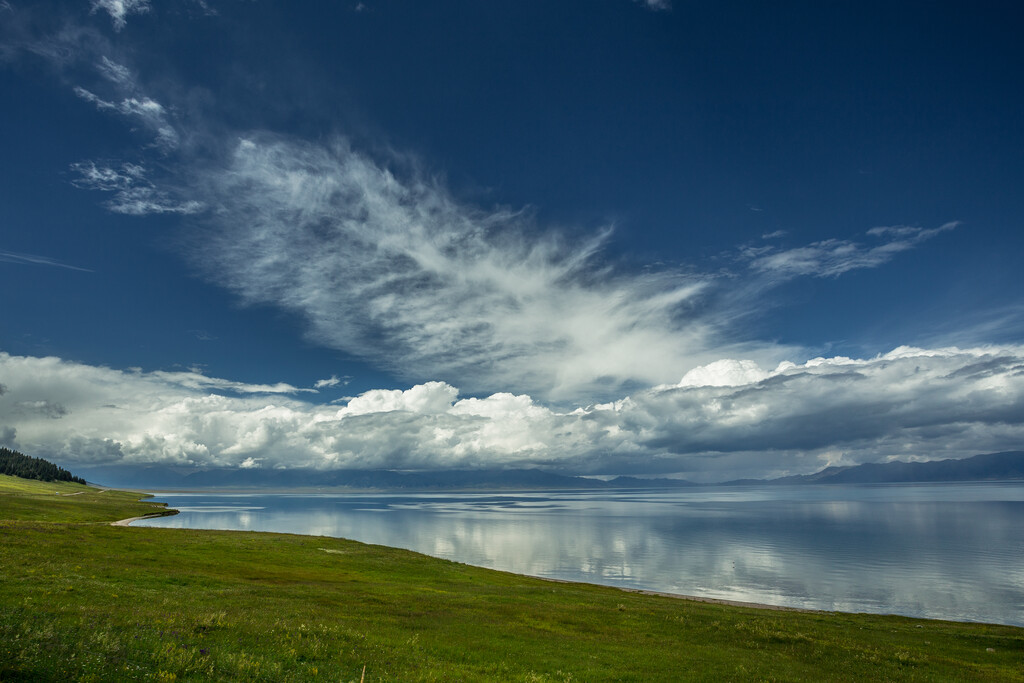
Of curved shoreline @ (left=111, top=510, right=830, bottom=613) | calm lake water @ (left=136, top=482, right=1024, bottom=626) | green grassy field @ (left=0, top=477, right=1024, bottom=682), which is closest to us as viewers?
green grassy field @ (left=0, top=477, right=1024, bottom=682)

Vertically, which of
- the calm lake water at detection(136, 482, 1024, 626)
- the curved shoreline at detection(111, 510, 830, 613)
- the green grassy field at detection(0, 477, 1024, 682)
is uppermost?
the green grassy field at detection(0, 477, 1024, 682)

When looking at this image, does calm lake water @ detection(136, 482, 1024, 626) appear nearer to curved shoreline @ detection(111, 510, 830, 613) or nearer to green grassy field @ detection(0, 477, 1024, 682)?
→ curved shoreline @ detection(111, 510, 830, 613)

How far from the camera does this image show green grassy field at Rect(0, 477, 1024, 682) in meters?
18.2

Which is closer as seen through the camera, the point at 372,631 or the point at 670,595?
the point at 372,631

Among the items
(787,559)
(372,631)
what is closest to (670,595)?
(372,631)

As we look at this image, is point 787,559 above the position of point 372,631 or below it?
below

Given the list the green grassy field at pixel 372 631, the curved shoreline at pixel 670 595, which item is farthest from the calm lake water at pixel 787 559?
the green grassy field at pixel 372 631

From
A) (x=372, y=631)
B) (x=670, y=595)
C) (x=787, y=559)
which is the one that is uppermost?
(x=372, y=631)

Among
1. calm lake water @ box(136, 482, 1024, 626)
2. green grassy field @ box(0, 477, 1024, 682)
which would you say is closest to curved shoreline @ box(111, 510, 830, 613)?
calm lake water @ box(136, 482, 1024, 626)

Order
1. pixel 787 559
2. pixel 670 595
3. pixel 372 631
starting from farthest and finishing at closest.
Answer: pixel 787 559, pixel 670 595, pixel 372 631

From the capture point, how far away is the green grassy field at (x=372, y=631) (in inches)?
716

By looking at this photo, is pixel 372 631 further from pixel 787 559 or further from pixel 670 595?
pixel 787 559

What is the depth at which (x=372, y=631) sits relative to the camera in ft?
103

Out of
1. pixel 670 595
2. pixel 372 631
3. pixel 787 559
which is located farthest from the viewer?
pixel 787 559
